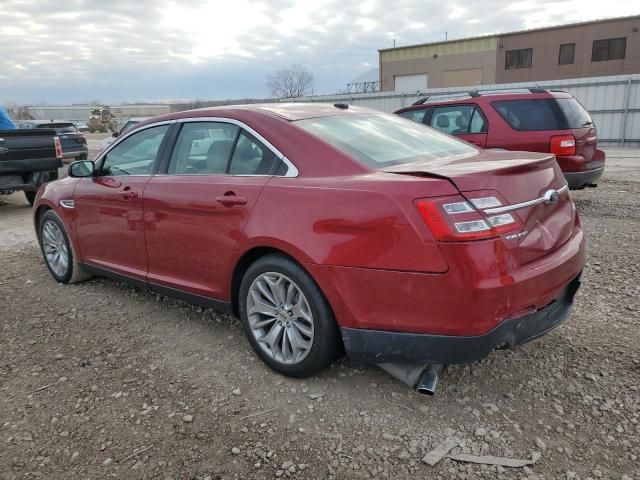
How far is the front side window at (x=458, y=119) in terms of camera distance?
7398 millimetres

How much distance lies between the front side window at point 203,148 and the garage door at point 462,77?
39369 millimetres

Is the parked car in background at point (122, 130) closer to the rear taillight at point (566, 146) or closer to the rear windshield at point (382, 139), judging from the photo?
the rear windshield at point (382, 139)

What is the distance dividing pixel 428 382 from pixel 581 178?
5.45m

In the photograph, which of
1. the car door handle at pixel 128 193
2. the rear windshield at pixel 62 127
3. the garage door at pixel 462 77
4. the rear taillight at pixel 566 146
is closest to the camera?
the car door handle at pixel 128 193

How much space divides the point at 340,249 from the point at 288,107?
142 centimetres

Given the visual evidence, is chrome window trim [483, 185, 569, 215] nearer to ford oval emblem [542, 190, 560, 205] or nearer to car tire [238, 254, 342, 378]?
ford oval emblem [542, 190, 560, 205]

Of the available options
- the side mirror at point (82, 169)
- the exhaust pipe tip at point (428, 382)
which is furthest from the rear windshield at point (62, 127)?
the exhaust pipe tip at point (428, 382)

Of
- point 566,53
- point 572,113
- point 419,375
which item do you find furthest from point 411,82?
point 419,375

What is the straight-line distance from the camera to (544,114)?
22.8 ft

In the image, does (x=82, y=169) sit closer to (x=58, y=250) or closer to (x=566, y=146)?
(x=58, y=250)

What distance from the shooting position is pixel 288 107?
352cm

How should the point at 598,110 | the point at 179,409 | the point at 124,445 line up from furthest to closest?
the point at 598,110 → the point at 179,409 → the point at 124,445

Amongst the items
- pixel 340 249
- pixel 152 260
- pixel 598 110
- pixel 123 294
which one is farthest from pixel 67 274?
pixel 598 110

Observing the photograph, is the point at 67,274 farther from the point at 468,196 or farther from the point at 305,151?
the point at 468,196
